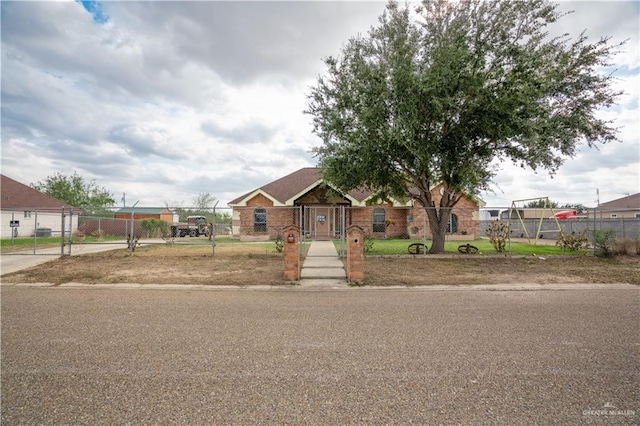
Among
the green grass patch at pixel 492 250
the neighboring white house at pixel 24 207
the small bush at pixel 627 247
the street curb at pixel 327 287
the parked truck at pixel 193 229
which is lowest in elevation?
the street curb at pixel 327 287

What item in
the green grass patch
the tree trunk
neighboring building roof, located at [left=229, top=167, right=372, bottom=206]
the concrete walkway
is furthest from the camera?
neighboring building roof, located at [left=229, top=167, right=372, bottom=206]

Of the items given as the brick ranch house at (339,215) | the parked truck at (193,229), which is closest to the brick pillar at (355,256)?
the brick ranch house at (339,215)

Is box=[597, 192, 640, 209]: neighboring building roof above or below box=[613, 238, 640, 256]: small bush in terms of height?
above

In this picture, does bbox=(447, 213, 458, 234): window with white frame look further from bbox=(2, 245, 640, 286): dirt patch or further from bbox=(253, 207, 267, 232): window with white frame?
bbox=(253, 207, 267, 232): window with white frame

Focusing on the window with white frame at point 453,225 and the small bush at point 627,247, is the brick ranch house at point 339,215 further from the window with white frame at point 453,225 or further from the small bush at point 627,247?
the small bush at point 627,247

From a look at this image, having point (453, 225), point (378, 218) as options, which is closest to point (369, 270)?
point (378, 218)

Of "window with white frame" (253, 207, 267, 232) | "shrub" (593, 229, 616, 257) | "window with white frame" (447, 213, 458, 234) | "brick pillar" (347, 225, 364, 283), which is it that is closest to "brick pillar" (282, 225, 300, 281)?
"brick pillar" (347, 225, 364, 283)

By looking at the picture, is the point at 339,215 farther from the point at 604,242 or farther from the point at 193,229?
the point at 604,242

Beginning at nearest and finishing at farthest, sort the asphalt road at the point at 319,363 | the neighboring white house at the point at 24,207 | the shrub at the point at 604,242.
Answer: the asphalt road at the point at 319,363
the shrub at the point at 604,242
the neighboring white house at the point at 24,207

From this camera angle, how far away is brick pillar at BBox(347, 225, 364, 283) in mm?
8789

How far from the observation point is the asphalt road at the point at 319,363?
8.96 feet

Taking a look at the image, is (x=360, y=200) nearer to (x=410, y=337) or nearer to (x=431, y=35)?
(x=431, y=35)

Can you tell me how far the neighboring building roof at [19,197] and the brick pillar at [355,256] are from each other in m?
31.5

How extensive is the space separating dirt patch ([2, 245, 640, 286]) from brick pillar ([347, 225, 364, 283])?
0.38 m
